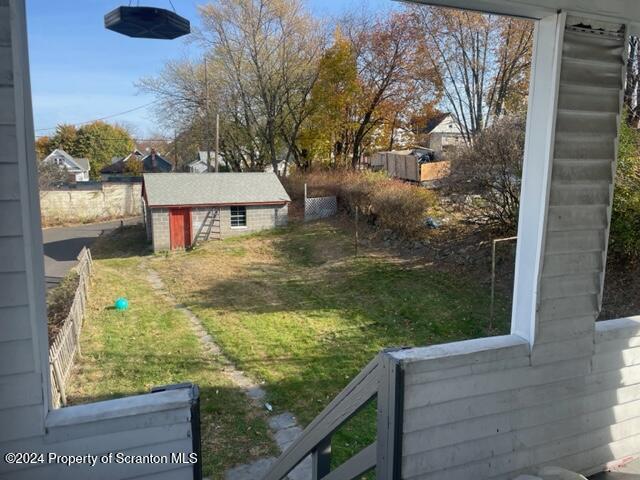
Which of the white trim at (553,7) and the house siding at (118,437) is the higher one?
the white trim at (553,7)

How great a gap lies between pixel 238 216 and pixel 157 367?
32.3 ft

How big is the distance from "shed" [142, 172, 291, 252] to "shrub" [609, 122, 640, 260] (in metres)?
10.8

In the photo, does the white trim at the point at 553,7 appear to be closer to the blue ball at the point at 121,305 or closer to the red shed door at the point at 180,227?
the blue ball at the point at 121,305

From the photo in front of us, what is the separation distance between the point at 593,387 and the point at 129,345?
254 inches

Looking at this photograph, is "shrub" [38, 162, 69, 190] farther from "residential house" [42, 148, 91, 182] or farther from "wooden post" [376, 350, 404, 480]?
"wooden post" [376, 350, 404, 480]

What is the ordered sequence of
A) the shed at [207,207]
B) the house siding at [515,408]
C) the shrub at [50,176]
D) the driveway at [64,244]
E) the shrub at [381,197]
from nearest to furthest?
the house siding at [515,408], the shrub at [381,197], the driveway at [64,244], the shed at [207,207], the shrub at [50,176]

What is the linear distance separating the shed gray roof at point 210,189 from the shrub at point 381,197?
1.78 metres

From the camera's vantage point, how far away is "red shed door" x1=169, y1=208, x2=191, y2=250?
14.6 m

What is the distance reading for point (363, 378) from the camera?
5.60 feet

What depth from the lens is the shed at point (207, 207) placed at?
14531 mm

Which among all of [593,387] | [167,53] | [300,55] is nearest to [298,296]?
[593,387]

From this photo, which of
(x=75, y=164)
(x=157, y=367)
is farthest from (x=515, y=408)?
(x=75, y=164)

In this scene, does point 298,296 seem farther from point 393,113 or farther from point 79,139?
point 79,139

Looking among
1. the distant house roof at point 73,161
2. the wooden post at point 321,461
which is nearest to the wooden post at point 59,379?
the wooden post at point 321,461
